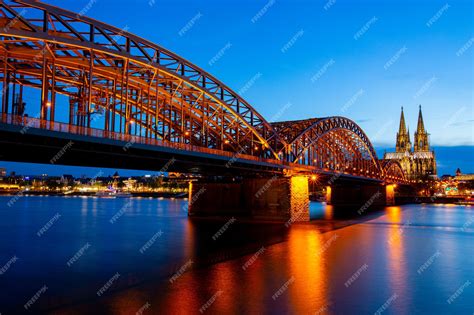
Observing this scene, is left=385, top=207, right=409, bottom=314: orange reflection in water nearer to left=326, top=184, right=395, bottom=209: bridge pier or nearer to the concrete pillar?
left=326, top=184, right=395, bottom=209: bridge pier

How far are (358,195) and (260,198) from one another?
8014 cm

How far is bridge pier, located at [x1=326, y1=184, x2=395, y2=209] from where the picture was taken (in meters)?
134

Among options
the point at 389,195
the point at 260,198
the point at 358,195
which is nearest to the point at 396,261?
the point at 260,198

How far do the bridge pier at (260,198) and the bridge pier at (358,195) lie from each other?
7337 cm

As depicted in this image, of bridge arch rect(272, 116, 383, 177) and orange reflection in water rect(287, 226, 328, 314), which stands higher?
bridge arch rect(272, 116, 383, 177)

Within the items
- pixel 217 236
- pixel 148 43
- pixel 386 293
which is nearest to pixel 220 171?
pixel 217 236

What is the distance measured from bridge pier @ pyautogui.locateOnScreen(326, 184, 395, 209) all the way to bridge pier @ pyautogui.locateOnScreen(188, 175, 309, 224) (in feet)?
241

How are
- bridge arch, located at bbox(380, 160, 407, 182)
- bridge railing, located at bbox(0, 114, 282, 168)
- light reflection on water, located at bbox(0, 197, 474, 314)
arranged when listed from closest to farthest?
light reflection on water, located at bbox(0, 197, 474, 314) → bridge railing, located at bbox(0, 114, 282, 168) → bridge arch, located at bbox(380, 160, 407, 182)

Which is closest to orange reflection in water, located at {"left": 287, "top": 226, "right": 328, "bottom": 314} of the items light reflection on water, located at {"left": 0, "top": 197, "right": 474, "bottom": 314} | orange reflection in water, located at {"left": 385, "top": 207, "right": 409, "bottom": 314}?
light reflection on water, located at {"left": 0, "top": 197, "right": 474, "bottom": 314}

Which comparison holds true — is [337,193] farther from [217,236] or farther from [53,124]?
[53,124]

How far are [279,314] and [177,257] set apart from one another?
15.1 m

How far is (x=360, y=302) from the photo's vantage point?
63.7 feet

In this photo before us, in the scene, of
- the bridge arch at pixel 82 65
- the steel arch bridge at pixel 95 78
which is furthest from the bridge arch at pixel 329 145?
the bridge arch at pixel 82 65

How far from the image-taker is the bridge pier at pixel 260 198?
60156 millimetres
